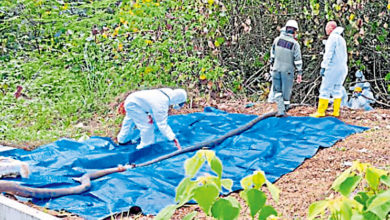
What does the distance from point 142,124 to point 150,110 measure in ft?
0.83

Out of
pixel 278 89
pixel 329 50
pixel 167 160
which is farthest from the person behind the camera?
pixel 278 89

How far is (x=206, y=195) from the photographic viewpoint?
138 cm

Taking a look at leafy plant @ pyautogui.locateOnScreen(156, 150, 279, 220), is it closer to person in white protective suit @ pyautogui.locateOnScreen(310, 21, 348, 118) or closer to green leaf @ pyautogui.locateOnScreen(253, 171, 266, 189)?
green leaf @ pyautogui.locateOnScreen(253, 171, 266, 189)

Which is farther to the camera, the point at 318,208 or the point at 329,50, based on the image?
the point at 329,50

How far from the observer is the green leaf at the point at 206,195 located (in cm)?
137

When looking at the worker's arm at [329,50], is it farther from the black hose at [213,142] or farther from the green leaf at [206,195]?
the green leaf at [206,195]

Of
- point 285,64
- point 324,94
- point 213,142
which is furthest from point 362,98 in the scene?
point 213,142

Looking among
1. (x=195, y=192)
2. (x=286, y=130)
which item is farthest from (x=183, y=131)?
(x=195, y=192)

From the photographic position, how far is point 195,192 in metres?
1.37

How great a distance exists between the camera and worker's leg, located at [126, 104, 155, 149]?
5.92 metres

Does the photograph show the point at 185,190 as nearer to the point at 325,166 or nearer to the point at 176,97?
the point at 325,166

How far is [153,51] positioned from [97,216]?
4.86 metres

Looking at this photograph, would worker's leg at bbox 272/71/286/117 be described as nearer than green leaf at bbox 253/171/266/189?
No

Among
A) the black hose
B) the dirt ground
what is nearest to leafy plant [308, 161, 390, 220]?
the dirt ground
